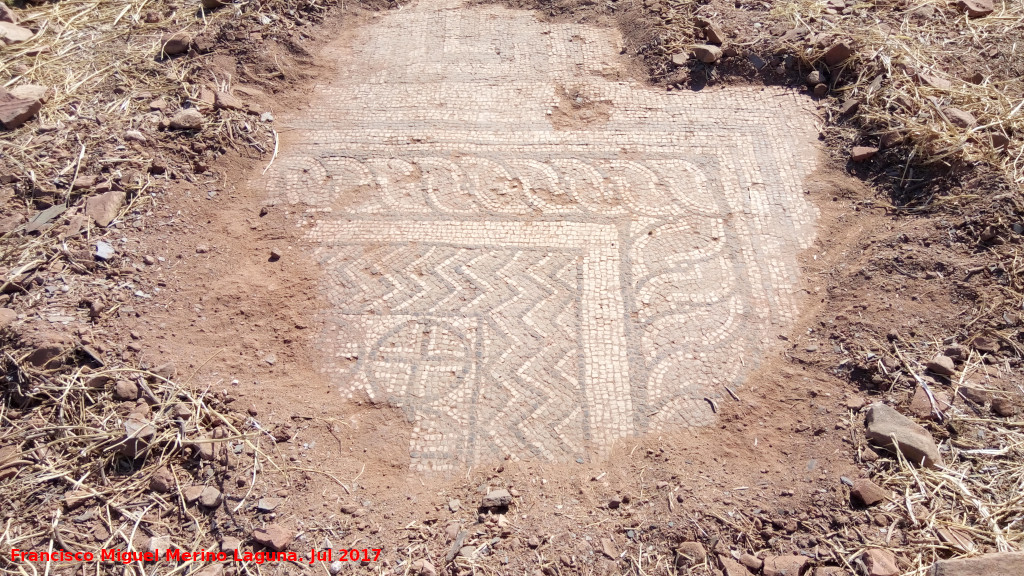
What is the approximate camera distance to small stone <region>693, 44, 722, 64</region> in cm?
596

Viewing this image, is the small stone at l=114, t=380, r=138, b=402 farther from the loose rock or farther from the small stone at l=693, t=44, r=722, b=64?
the small stone at l=693, t=44, r=722, b=64

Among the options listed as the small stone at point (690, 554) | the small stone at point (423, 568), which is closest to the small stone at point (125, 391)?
the small stone at point (423, 568)

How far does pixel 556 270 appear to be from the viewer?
4.74 meters

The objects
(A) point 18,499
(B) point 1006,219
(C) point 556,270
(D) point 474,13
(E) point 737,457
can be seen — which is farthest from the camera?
(D) point 474,13

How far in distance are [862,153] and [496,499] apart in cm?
388

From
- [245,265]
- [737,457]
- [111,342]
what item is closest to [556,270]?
[737,457]

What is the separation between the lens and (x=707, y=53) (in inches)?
235

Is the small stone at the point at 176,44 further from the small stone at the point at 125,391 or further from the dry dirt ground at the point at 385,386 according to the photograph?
the small stone at the point at 125,391

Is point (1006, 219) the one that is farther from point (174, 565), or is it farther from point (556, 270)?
point (174, 565)

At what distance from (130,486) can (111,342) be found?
3.25 feet

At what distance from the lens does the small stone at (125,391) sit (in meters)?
3.79

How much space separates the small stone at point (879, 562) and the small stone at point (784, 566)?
27 cm

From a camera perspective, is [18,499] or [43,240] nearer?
[18,499]

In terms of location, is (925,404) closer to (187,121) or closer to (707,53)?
(707,53)
